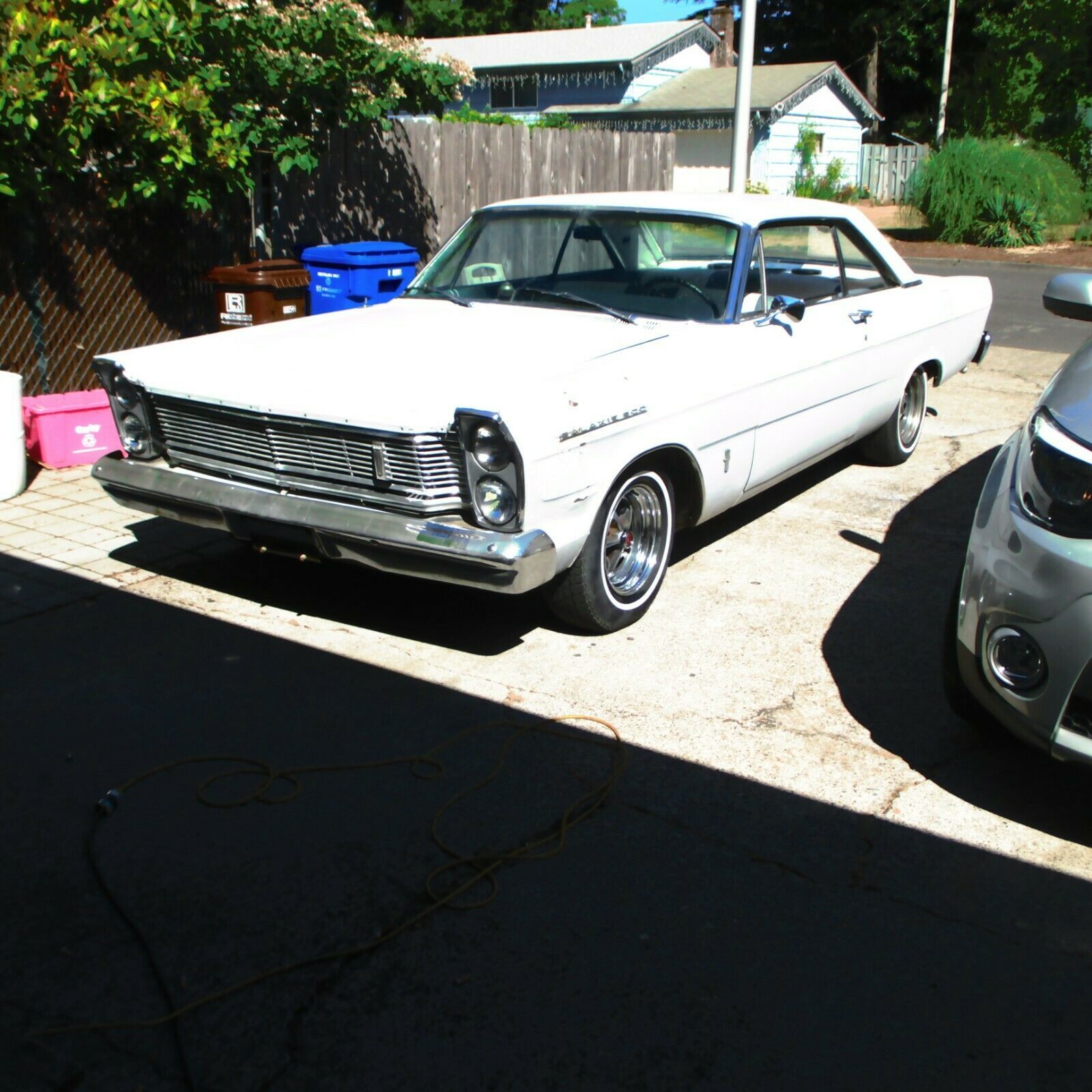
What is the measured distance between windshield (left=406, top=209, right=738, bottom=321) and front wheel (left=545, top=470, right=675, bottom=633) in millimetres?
963

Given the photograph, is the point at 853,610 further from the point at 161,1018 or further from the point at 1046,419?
the point at 161,1018

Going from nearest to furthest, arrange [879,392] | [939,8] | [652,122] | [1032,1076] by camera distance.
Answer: [1032,1076]
[879,392]
[652,122]
[939,8]

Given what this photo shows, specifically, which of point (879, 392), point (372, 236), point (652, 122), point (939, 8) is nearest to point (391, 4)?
point (652, 122)

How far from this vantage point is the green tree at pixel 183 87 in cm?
697

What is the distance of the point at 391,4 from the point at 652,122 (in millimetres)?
16348

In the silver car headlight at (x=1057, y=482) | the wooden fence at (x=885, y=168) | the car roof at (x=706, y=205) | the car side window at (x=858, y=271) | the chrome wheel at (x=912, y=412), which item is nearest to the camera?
the silver car headlight at (x=1057, y=482)

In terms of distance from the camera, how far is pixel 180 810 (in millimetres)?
3619

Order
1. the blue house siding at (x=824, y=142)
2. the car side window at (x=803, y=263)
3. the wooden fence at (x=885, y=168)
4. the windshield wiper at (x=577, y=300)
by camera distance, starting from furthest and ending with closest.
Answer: the wooden fence at (x=885, y=168) → the blue house siding at (x=824, y=142) → the car side window at (x=803, y=263) → the windshield wiper at (x=577, y=300)

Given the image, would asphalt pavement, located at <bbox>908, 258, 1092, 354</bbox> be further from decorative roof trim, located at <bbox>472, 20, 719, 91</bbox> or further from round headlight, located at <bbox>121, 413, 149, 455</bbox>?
decorative roof trim, located at <bbox>472, 20, 719, 91</bbox>

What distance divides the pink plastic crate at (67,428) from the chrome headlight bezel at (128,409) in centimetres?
228

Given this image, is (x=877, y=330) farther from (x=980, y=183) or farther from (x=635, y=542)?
(x=980, y=183)

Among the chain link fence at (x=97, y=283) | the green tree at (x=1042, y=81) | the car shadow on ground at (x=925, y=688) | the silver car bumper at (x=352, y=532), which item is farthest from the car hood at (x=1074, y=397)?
Result: the green tree at (x=1042, y=81)

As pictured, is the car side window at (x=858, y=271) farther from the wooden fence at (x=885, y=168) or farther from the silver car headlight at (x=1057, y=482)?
the wooden fence at (x=885, y=168)

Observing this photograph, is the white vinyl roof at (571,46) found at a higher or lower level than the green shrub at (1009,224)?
higher
